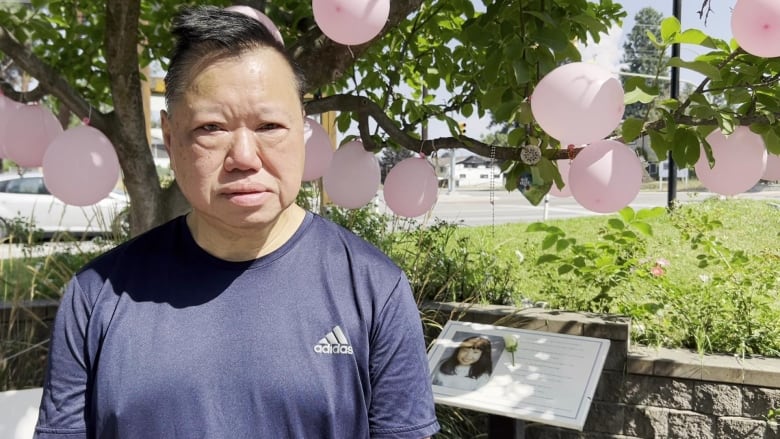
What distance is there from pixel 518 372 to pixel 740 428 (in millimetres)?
1359

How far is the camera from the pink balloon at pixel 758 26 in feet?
5.99

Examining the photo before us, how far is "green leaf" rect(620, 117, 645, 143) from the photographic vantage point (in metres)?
2.06

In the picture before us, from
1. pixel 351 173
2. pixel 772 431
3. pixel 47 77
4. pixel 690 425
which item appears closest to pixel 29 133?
pixel 47 77

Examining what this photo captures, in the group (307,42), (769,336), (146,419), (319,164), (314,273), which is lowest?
(769,336)

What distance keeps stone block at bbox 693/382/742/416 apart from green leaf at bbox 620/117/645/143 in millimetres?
1849

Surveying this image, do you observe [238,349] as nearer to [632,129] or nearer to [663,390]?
[632,129]

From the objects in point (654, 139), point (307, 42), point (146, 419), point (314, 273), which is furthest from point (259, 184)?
point (307, 42)

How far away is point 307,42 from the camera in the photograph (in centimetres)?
265

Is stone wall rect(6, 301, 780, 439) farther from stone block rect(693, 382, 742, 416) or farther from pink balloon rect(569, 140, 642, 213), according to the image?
pink balloon rect(569, 140, 642, 213)

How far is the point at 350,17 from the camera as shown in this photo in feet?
6.65

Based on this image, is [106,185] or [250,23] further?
[106,185]

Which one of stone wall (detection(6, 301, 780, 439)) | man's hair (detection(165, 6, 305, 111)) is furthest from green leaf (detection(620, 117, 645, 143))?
stone wall (detection(6, 301, 780, 439))

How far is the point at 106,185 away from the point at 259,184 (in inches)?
65.2

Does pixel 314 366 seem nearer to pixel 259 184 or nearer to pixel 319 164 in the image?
pixel 259 184
